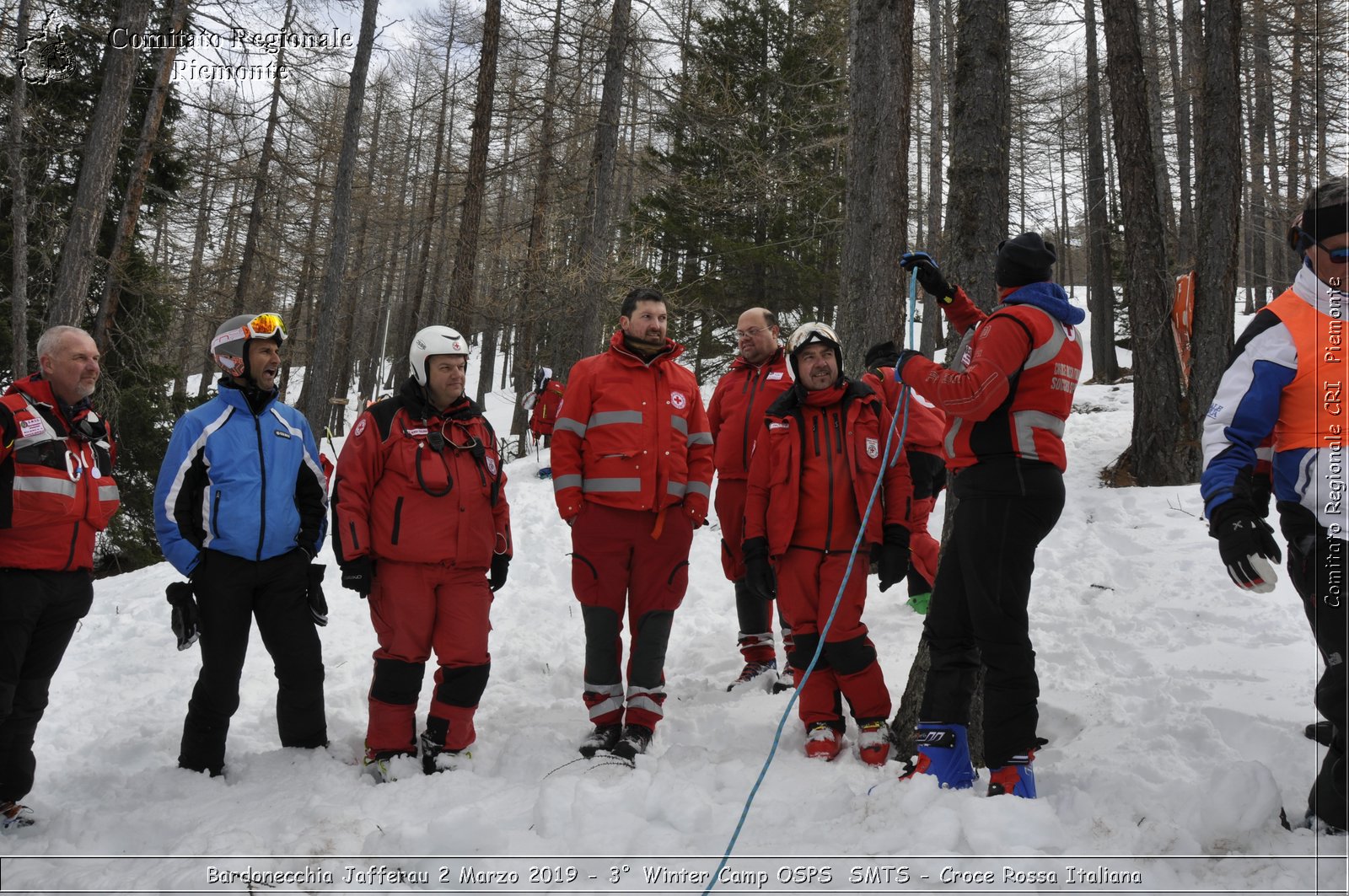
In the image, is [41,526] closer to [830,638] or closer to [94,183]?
[830,638]

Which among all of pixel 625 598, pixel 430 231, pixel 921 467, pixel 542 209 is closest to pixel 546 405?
pixel 542 209

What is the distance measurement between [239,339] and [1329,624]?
4.78m

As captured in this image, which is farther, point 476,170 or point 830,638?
point 476,170

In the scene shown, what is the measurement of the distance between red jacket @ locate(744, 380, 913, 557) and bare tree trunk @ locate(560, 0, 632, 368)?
870cm

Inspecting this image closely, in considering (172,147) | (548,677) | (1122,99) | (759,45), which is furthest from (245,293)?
(1122,99)

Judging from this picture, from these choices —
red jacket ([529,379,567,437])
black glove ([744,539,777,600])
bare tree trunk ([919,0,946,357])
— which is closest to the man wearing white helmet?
black glove ([744,539,777,600])

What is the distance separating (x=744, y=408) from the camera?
5.44 metres

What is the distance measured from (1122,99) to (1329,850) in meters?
7.41

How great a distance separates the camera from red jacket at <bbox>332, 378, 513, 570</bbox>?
4215mm

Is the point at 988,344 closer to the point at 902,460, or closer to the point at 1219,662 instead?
the point at 902,460

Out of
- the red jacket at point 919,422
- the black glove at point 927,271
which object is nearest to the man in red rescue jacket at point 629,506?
the red jacket at point 919,422

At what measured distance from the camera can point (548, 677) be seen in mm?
5836

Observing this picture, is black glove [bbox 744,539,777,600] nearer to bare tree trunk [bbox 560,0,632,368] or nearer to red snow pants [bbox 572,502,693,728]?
red snow pants [bbox 572,502,693,728]

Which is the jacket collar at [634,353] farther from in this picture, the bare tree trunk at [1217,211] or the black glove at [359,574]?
the bare tree trunk at [1217,211]
